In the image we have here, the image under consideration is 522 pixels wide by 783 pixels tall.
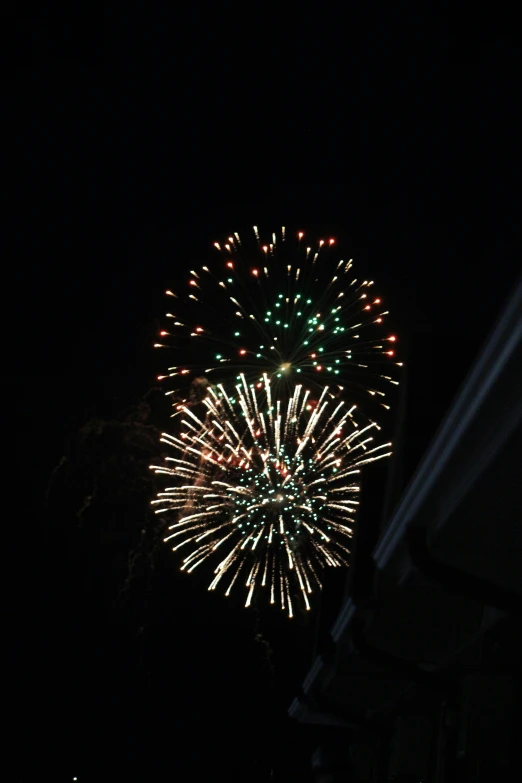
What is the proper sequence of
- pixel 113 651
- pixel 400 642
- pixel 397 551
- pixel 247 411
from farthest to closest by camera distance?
pixel 113 651, pixel 247 411, pixel 400 642, pixel 397 551

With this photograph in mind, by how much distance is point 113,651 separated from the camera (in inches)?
1075

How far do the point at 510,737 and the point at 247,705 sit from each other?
841 inches

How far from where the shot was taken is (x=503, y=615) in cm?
610

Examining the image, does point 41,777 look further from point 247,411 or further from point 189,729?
point 247,411

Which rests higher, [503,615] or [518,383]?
A: [518,383]

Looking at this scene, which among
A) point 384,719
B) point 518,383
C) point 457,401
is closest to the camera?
point 518,383

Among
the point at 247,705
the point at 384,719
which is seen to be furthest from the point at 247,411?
the point at 247,705

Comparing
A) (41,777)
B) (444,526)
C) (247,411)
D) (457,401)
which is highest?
(247,411)

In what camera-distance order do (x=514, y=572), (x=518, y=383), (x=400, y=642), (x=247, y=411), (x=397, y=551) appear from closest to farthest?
(x=518, y=383) < (x=514, y=572) < (x=397, y=551) < (x=400, y=642) < (x=247, y=411)

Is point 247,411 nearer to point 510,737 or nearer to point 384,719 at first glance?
point 384,719

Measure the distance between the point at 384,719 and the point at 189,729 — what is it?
15.4 meters

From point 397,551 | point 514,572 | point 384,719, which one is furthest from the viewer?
point 384,719

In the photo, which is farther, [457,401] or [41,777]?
[41,777]

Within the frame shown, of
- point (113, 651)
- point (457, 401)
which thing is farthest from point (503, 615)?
point (113, 651)
